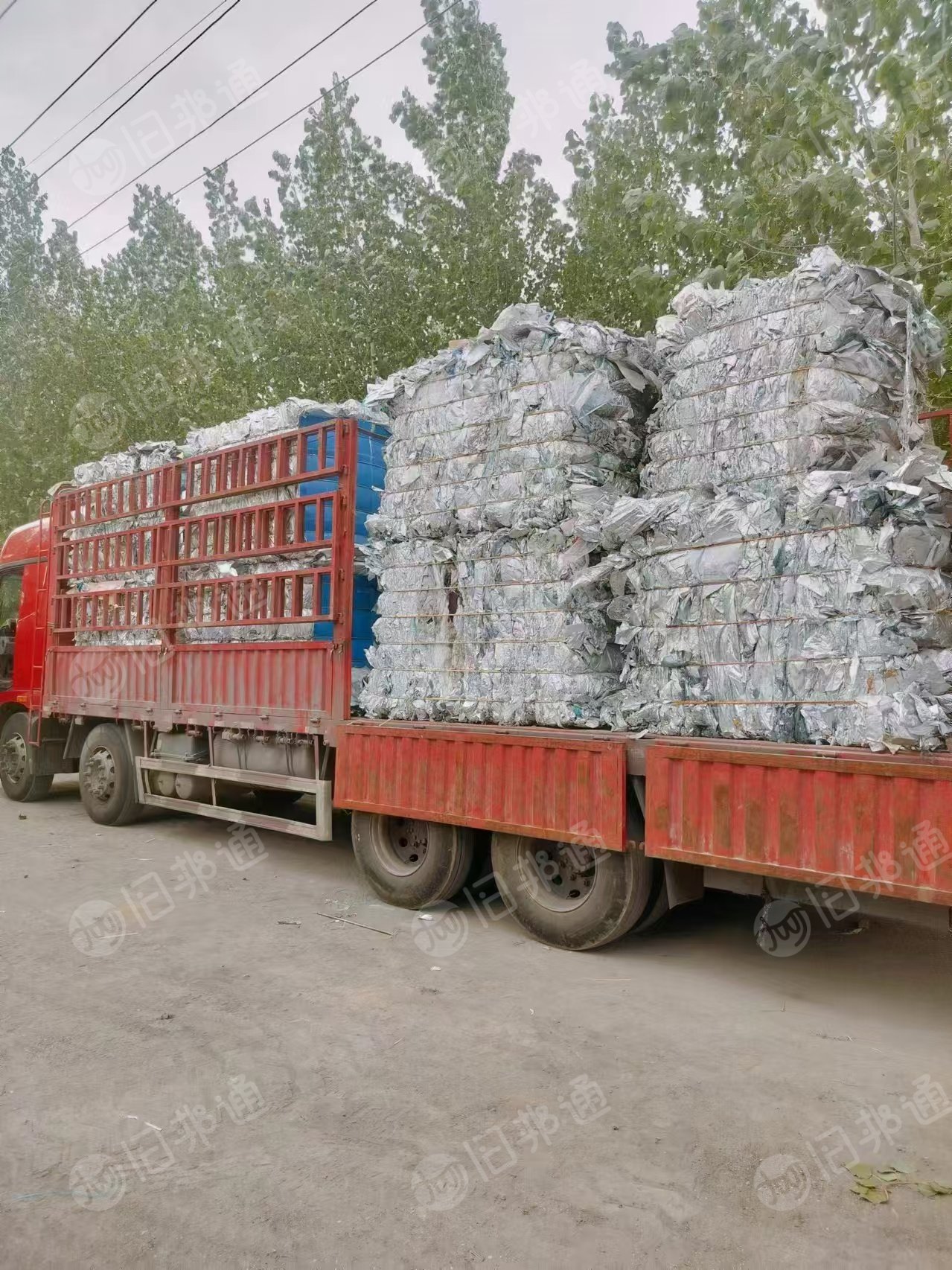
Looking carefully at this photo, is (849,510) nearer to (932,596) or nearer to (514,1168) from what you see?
(932,596)

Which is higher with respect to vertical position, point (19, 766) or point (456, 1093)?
point (19, 766)

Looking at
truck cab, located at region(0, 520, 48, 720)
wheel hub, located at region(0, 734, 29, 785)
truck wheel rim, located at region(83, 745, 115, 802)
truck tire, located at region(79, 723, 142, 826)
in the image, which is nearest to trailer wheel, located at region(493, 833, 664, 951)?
truck tire, located at region(79, 723, 142, 826)

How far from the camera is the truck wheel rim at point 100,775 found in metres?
9.04

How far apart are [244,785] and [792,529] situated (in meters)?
5.12

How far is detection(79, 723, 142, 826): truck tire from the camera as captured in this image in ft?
29.2

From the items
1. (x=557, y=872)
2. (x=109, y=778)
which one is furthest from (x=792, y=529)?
(x=109, y=778)

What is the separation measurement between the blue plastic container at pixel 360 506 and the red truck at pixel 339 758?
43mm

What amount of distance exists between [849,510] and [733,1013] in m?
2.44

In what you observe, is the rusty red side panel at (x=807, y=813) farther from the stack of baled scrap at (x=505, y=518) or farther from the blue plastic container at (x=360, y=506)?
the blue plastic container at (x=360, y=506)

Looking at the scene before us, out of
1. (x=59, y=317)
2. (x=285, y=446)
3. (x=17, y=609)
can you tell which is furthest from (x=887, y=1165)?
(x=59, y=317)

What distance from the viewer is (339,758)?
634 centimetres

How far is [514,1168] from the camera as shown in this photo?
3037 mm

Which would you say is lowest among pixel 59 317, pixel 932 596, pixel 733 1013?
pixel 733 1013

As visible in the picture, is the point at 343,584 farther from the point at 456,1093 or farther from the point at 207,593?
the point at 456,1093
